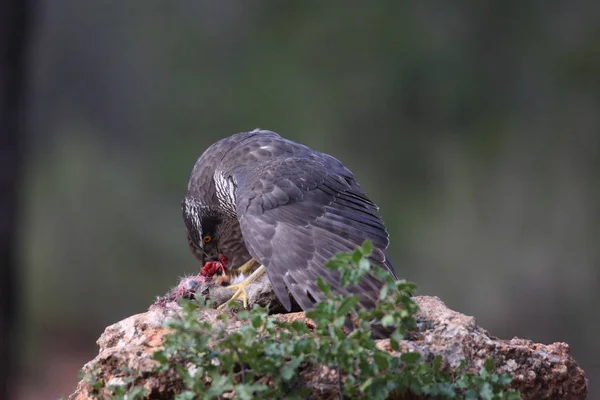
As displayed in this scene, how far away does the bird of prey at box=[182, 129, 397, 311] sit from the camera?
134 inches

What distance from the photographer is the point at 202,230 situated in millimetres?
4680

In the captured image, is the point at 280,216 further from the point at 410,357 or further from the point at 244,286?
the point at 410,357

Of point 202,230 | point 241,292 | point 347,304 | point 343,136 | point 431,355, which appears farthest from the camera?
point 343,136

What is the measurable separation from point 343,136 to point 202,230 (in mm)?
3883

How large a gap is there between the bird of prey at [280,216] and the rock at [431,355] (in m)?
0.28

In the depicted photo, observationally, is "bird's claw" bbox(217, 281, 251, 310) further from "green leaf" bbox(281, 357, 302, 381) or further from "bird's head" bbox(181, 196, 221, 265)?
"green leaf" bbox(281, 357, 302, 381)

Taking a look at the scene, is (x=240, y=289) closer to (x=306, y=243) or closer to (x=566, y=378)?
(x=306, y=243)

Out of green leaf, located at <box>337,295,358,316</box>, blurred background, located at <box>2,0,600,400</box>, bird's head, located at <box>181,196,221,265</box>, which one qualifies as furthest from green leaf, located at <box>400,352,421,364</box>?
blurred background, located at <box>2,0,600,400</box>

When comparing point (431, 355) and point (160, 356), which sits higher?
point (160, 356)

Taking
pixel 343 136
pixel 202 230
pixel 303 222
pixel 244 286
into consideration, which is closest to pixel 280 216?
pixel 303 222

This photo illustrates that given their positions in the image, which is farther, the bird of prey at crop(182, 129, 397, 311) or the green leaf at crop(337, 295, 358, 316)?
the bird of prey at crop(182, 129, 397, 311)

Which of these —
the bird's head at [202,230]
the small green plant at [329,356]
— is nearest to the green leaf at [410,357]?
the small green plant at [329,356]

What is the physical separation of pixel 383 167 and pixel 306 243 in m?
4.99

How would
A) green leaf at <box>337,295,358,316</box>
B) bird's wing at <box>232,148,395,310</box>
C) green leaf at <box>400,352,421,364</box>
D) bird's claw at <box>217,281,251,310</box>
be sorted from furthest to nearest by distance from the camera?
bird's claw at <box>217,281,251,310</box> → bird's wing at <box>232,148,395,310</box> → green leaf at <box>400,352,421,364</box> → green leaf at <box>337,295,358,316</box>
